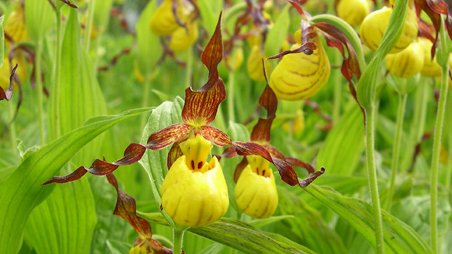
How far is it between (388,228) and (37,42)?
2.97 feet

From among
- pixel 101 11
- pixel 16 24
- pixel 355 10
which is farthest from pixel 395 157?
pixel 101 11

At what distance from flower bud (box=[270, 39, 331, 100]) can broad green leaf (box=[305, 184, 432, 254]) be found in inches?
6.7

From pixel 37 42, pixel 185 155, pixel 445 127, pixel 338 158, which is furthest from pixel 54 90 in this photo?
pixel 445 127

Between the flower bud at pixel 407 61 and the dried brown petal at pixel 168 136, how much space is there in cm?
56

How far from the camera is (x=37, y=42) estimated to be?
1.71 metres

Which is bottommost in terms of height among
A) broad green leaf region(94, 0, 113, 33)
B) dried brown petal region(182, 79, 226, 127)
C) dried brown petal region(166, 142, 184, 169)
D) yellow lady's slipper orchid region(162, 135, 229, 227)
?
yellow lady's slipper orchid region(162, 135, 229, 227)

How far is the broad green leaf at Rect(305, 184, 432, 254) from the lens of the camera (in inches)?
50.1

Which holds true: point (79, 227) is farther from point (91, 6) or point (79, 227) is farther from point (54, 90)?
point (91, 6)

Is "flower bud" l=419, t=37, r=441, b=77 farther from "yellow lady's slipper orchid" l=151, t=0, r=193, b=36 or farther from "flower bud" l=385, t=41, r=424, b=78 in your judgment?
"yellow lady's slipper orchid" l=151, t=0, r=193, b=36

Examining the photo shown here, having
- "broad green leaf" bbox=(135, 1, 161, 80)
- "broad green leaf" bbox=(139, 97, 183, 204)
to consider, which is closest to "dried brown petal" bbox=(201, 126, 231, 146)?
"broad green leaf" bbox=(139, 97, 183, 204)

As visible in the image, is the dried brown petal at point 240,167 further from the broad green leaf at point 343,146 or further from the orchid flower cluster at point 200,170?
the broad green leaf at point 343,146

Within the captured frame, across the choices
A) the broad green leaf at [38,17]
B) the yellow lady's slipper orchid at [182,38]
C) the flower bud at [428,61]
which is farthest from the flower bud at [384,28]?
the yellow lady's slipper orchid at [182,38]

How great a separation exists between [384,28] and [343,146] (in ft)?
2.32

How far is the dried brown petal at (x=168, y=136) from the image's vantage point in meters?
1.03
